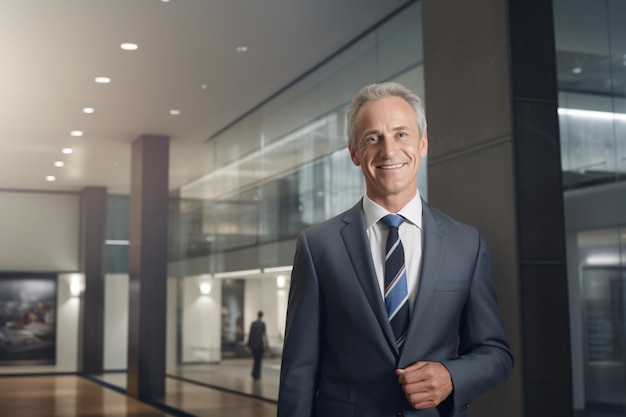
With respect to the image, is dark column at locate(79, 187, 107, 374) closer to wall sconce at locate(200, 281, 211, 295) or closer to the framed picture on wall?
the framed picture on wall

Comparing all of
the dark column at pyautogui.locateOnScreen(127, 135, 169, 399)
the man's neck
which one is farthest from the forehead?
the dark column at pyautogui.locateOnScreen(127, 135, 169, 399)

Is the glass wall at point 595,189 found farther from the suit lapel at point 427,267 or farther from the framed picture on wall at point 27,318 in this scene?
the framed picture on wall at point 27,318

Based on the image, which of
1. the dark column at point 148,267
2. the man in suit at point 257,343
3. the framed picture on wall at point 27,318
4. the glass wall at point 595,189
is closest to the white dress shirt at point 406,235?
the glass wall at point 595,189

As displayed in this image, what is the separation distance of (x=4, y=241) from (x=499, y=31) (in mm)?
16590

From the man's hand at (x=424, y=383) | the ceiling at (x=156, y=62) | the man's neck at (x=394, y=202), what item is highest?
the ceiling at (x=156, y=62)

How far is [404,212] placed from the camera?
1.88 meters

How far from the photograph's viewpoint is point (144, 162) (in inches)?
537

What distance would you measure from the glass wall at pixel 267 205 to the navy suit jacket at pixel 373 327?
417 cm

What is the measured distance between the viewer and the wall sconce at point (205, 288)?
993 centimetres

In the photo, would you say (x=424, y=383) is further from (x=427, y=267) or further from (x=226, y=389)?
(x=226, y=389)

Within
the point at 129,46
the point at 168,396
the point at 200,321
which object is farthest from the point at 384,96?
the point at 168,396

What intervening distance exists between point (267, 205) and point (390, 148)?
693cm

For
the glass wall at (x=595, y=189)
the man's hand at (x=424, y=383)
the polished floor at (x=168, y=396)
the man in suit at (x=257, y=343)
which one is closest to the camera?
the man's hand at (x=424, y=383)

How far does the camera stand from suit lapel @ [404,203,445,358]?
5.82 ft
